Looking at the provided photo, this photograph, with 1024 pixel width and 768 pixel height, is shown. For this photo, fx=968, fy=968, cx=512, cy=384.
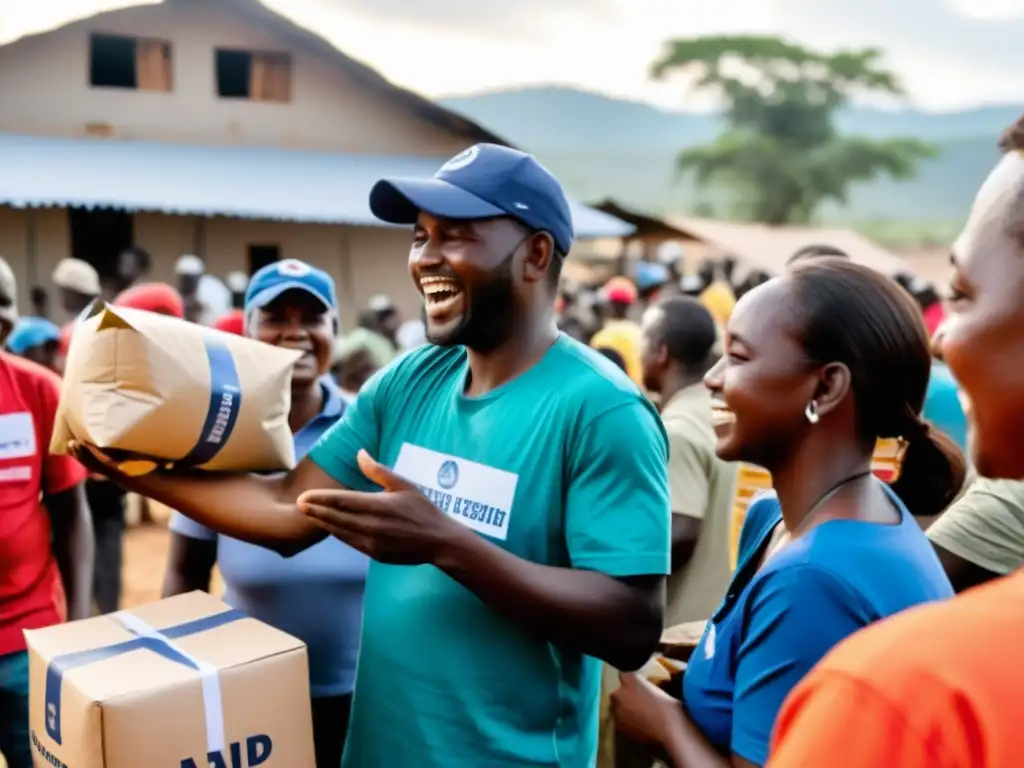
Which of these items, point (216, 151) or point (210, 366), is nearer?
point (210, 366)

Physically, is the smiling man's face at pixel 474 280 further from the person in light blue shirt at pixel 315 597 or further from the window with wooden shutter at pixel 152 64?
the window with wooden shutter at pixel 152 64

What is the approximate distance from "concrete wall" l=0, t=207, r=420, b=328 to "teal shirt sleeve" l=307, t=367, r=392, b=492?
12.2m

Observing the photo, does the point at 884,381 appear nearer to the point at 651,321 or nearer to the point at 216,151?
the point at 651,321

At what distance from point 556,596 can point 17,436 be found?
1.62 meters

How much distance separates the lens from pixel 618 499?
155cm

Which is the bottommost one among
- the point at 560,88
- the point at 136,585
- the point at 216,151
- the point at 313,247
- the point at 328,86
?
the point at 136,585

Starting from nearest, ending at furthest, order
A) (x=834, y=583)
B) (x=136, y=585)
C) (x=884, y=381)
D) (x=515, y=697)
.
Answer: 1. (x=834, y=583)
2. (x=884, y=381)
3. (x=515, y=697)
4. (x=136, y=585)

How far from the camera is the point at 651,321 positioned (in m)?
3.54

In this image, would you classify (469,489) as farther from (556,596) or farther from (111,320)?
(111,320)

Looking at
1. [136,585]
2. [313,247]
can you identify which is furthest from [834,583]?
[313,247]

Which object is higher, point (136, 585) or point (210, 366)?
point (210, 366)

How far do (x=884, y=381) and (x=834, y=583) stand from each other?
1.25ft

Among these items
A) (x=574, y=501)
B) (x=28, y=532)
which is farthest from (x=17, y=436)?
(x=574, y=501)

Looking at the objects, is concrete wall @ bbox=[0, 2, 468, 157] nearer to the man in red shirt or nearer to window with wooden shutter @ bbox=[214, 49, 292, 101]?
window with wooden shutter @ bbox=[214, 49, 292, 101]
